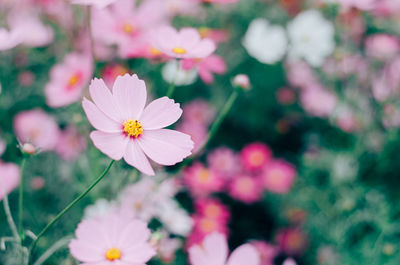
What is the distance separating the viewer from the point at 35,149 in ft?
2.21

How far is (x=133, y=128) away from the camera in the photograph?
2.20 feet

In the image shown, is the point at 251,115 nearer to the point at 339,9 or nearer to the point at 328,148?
the point at 328,148

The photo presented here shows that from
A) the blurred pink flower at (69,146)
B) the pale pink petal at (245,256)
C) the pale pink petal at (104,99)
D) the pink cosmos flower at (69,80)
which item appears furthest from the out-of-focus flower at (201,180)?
the pale pink petal at (104,99)

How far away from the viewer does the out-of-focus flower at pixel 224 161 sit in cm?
139

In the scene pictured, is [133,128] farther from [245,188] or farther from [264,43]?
[264,43]

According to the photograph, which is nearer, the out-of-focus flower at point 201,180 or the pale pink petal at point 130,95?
the pale pink petal at point 130,95

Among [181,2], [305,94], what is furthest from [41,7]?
[305,94]

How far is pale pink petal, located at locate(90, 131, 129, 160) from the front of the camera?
0.57 metres

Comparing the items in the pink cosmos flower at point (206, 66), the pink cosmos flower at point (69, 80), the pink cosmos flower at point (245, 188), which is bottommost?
the pink cosmos flower at point (245, 188)

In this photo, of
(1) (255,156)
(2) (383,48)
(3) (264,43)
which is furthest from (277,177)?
(2) (383,48)

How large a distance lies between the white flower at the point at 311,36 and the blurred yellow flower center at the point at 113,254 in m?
1.06

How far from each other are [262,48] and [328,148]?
0.42 metres

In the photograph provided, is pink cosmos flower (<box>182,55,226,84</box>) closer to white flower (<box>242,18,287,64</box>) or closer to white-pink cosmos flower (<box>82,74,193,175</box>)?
white-pink cosmos flower (<box>82,74,193,175</box>)

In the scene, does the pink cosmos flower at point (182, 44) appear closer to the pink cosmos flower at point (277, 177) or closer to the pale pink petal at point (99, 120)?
the pale pink petal at point (99, 120)
